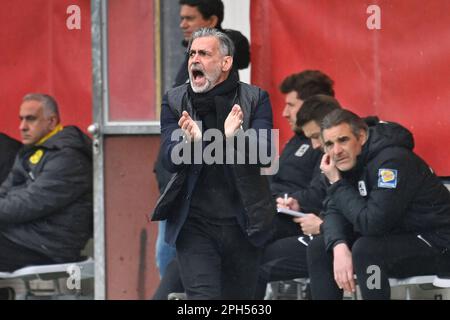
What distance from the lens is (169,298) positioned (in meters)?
6.88

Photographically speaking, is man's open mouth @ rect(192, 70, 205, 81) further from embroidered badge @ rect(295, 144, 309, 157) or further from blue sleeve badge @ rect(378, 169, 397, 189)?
embroidered badge @ rect(295, 144, 309, 157)

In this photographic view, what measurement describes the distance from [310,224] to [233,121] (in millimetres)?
1748

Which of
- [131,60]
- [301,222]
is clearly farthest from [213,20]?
[301,222]

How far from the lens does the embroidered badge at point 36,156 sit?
783 cm

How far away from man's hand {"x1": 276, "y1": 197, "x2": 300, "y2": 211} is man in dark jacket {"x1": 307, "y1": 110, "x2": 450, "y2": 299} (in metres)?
0.39

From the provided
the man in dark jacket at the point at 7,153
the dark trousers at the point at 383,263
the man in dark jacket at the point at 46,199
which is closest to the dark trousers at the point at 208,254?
the dark trousers at the point at 383,263

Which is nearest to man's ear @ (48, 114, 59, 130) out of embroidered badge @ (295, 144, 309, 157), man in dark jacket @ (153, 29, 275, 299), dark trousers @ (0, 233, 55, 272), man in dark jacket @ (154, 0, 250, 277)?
dark trousers @ (0, 233, 55, 272)

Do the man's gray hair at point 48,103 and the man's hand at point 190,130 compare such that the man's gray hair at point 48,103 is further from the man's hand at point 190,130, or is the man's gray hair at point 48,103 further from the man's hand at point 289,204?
the man's hand at point 190,130

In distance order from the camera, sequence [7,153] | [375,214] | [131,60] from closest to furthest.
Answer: [375,214]
[131,60]
[7,153]

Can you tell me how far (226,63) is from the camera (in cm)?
580

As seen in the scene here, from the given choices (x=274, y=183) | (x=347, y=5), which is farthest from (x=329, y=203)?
(x=347, y=5)

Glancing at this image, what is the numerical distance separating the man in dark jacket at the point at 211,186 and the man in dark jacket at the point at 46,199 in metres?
2.01

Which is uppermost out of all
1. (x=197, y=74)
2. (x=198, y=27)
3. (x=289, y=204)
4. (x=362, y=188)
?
(x=198, y=27)

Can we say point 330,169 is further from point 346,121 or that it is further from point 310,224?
point 310,224
